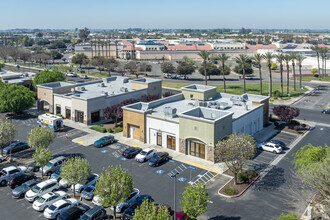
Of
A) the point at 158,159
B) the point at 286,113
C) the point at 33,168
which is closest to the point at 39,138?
the point at 33,168

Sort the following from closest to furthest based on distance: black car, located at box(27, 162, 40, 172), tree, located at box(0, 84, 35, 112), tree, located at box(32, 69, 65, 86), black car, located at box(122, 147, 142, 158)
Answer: black car, located at box(27, 162, 40, 172), black car, located at box(122, 147, 142, 158), tree, located at box(0, 84, 35, 112), tree, located at box(32, 69, 65, 86)

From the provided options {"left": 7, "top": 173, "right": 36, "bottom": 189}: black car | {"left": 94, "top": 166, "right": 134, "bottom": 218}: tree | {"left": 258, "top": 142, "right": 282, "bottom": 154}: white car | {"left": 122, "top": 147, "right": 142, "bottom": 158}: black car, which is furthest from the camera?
{"left": 258, "top": 142, "right": 282, "bottom": 154}: white car

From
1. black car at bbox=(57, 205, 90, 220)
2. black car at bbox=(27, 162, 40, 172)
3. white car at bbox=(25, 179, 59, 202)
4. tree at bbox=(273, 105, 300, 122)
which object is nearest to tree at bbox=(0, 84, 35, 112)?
black car at bbox=(27, 162, 40, 172)

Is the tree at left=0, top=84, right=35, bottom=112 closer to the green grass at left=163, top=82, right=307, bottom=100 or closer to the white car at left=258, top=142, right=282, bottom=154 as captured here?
the white car at left=258, top=142, right=282, bottom=154

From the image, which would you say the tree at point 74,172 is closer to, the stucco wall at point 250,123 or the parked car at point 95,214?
the parked car at point 95,214

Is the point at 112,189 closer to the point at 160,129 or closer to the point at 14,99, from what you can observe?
the point at 160,129

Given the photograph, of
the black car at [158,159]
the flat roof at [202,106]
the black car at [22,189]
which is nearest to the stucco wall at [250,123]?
the flat roof at [202,106]
